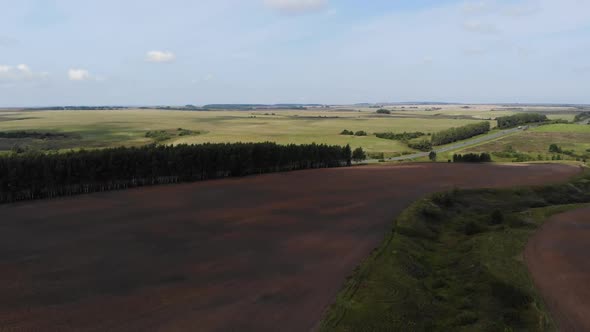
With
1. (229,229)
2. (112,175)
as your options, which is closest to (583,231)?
(229,229)

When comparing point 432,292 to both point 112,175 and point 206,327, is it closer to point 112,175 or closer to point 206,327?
point 206,327

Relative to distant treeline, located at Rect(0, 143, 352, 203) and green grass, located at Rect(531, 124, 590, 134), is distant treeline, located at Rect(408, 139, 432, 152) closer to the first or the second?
distant treeline, located at Rect(0, 143, 352, 203)

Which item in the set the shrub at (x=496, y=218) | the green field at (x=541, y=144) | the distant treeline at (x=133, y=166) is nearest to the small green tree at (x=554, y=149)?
the green field at (x=541, y=144)

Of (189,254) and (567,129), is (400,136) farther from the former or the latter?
(189,254)

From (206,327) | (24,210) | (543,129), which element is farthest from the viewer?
(543,129)

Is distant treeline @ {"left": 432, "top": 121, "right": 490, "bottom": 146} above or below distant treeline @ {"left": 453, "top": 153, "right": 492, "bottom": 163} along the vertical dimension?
above

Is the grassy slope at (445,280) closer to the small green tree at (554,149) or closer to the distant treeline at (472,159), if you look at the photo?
the distant treeline at (472,159)

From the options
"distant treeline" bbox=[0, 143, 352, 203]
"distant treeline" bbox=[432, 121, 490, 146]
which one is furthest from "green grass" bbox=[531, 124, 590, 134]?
"distant treeline" bbox=[0, 143, 352, 203]
